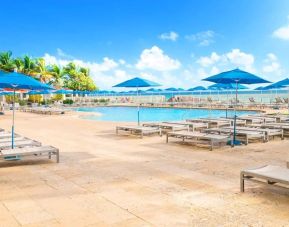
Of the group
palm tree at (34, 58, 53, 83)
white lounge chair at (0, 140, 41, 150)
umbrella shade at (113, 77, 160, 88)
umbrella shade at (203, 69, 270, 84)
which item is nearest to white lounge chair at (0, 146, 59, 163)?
white lounge chair at (0, 140, 41, 150)

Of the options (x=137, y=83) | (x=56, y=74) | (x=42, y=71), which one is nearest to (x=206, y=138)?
(x=137, y=83)

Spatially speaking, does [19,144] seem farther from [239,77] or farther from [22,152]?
[239,77]

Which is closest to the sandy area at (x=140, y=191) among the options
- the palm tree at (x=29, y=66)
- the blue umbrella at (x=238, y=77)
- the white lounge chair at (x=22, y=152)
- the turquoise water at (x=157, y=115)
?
the white lounge chair at (x=22, y=152)

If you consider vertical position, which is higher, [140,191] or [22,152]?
[22,152]

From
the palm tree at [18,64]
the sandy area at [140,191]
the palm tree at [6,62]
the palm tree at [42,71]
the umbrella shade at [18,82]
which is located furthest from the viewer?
the palm tree at [42,71]

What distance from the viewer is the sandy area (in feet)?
13.6

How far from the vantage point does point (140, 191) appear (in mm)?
5254

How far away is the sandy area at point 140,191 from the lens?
4148 mm

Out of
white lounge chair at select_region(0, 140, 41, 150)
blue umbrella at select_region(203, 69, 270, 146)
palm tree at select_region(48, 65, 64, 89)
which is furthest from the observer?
palm tree at select_region(48, 65, 64, 89)

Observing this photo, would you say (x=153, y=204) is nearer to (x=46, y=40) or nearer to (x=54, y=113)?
(x=54, y=113)

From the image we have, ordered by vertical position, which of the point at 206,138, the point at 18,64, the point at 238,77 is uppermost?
the point at 18,64

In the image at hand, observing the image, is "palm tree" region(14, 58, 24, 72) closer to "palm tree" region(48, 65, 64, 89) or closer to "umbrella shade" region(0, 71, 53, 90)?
"palm tree" region(48, 65, 64, 89)

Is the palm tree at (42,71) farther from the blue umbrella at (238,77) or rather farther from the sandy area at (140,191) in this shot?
the sandy area at (140,191)

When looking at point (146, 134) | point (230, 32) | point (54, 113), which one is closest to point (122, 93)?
point (230, 32)
